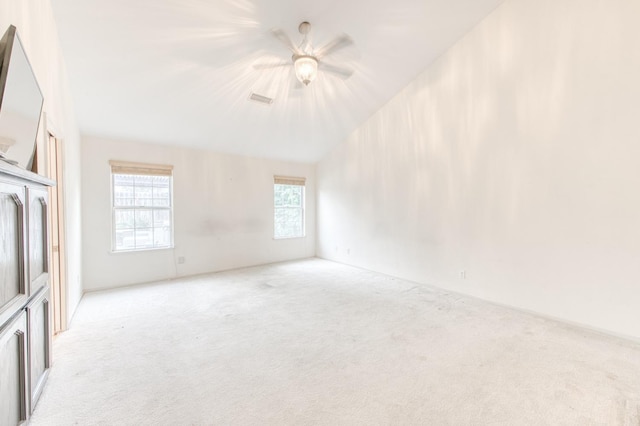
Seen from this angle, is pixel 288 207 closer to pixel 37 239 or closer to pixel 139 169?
pixel 139 169

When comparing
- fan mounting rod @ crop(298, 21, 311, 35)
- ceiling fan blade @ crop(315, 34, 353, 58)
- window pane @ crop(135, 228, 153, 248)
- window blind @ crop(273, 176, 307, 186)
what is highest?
fan mounting rod @ crop(298, 21, 311, 35)

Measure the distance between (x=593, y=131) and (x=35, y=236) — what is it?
15.5 ft

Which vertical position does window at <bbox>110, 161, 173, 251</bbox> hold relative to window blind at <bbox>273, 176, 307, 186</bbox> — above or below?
below

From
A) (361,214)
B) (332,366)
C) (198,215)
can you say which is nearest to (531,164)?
(361,214)

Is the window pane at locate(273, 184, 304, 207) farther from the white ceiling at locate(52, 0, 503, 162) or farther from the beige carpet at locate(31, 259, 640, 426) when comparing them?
the beige carpet at locate(31, 259, 640, 426)

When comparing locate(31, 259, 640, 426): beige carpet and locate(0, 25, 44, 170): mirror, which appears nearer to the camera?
locate(0, 25, 44, 170): mirror

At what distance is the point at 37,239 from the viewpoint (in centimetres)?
176

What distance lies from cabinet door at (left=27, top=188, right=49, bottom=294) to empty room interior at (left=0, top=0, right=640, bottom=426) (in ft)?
0.09

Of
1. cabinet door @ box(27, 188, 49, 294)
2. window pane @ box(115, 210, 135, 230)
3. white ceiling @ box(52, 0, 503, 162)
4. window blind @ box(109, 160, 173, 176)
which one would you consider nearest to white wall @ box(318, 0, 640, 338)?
white ceiling @ box(52, 0, 503, 162)

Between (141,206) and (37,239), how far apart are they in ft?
10.9

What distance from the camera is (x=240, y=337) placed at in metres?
2.80

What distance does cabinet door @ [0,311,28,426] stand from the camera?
125 centimetres

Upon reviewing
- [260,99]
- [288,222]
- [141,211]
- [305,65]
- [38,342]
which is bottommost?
[38,342]

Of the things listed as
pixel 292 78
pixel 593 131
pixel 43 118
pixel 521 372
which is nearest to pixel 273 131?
pixel 292 78
